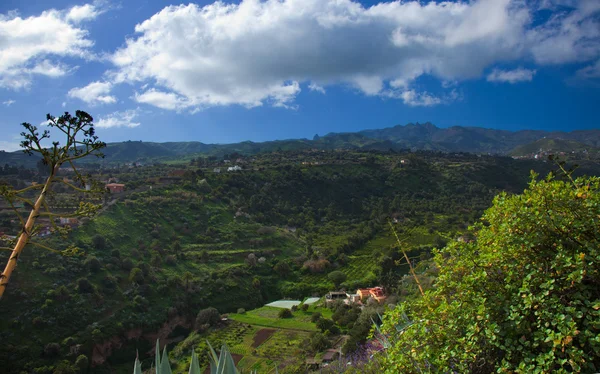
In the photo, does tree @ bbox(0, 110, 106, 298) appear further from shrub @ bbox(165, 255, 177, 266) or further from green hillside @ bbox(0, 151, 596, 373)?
shrub @ bbox(165, 255, 177, 266)

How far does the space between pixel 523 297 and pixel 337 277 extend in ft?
106

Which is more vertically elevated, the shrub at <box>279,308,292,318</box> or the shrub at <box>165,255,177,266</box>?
the shrub at <box>165,255,177,266</box>

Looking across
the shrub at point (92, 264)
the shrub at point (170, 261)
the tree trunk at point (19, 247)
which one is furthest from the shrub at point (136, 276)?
the tree trunk at point (19, 247)

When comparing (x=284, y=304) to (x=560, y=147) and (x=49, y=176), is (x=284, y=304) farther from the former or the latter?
(x=560, y=147)

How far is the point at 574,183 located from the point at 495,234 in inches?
34.1

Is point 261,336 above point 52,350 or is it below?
below

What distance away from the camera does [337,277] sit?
34.1 meters

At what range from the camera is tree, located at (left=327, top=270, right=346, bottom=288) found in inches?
1339

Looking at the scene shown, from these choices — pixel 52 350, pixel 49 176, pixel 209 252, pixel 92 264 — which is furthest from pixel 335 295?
pixel 49 176

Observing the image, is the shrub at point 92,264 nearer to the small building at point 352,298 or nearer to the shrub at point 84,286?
the shrub at point 84,286

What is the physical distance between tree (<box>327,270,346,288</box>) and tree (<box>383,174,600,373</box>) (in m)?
31.4

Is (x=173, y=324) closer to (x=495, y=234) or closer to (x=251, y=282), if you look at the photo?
(x=251, y=282)

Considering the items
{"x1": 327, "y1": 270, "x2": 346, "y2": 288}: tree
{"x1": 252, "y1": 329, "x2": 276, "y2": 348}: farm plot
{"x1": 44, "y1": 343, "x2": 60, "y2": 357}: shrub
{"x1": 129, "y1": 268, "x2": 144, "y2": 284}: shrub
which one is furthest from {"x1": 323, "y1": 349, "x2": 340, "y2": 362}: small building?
{"x1": 129, "y1": 268, "x2": 144, "y2": 284}: shrub

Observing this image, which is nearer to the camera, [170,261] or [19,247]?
[19,247]
